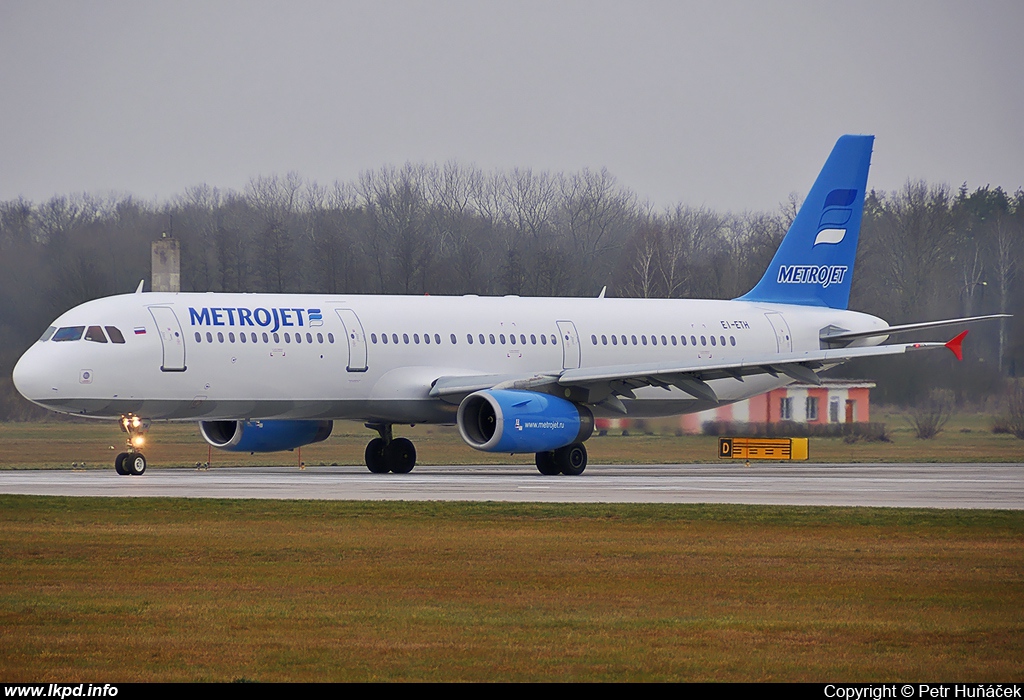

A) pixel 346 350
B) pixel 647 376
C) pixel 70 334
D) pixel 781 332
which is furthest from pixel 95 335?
pixel 781 332

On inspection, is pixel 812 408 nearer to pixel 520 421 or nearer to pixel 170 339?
pixel 520 421

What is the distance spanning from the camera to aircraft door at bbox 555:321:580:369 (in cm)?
3662

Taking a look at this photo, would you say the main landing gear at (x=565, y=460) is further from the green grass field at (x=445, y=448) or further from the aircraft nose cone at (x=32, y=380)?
the aircraft nose cone at (x=32, y=380)

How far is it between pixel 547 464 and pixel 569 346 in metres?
3.79

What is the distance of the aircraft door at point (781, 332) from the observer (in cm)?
4031

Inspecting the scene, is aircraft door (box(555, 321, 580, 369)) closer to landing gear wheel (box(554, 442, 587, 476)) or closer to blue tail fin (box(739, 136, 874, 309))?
landing gear wheel (box(554, 442, 587, 476))

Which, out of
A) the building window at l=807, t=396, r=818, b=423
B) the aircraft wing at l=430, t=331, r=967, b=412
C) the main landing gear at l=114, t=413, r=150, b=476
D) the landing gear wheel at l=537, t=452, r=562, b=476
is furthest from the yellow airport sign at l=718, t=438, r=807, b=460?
the main landing gear at l=114, t=413, r=150, b=476

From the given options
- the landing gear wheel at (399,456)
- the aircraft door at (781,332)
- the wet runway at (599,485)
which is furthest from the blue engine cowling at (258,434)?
the aircraft door at (781,332)

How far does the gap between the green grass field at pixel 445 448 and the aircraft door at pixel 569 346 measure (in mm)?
4174

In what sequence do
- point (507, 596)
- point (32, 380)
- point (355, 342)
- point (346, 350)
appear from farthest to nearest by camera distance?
point (355, 342) < point (346, 350) < point (32, 380) < point (507, 596)

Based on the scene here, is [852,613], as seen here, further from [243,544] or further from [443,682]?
[243,544]

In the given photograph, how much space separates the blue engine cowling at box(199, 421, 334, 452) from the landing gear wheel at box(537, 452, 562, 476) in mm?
5214

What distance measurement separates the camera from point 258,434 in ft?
113

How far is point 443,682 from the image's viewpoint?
9953mm
